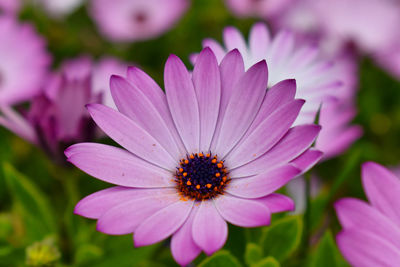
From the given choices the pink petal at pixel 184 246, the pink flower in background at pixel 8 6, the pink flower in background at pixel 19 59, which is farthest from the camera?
the pink flower in background at pixel 8 6

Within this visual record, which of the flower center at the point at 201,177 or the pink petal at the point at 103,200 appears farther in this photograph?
the flower center at the point at 201,177

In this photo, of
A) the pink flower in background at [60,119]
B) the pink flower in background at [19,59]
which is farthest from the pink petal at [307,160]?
the pink flower in background at [19,59]

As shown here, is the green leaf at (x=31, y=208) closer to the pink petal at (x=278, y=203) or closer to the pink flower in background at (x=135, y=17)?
the pink petal at (x=278, y=203)

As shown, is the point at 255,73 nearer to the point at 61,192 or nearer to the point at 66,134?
the point at 66,134

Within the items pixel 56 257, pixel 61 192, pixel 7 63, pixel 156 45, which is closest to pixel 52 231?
pixel 56 257

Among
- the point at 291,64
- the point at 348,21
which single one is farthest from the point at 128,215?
the point at 348,21

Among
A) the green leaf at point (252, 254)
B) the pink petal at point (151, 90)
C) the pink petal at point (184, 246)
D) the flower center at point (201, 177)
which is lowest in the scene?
the green leaf at point (252, 254)

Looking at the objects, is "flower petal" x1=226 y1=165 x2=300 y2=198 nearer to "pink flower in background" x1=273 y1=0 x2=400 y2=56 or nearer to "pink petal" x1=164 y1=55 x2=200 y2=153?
"pink petal" x1=164 y1=55 x2=200 y2=153
